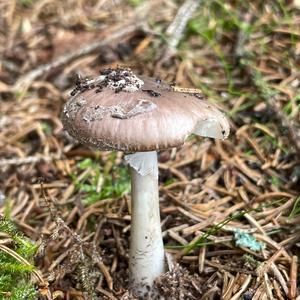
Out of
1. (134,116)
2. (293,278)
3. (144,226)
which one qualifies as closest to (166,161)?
(144,226)

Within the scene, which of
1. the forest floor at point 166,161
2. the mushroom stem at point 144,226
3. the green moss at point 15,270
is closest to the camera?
the green moss at point 15,270

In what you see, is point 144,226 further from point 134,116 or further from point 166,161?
point 166,161

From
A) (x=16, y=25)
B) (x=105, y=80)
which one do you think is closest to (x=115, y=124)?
(x=105, y=80)

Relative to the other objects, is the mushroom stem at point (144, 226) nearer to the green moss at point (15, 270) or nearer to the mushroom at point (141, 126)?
the mushroom at point (141, 126)

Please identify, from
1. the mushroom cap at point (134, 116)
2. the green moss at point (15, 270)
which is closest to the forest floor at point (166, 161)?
the green moss at point (15, 270)

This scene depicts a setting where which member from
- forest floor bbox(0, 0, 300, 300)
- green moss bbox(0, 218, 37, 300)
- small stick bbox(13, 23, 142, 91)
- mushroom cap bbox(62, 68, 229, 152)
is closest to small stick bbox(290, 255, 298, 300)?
forest floor bbox(0, 0, 300, 300)
